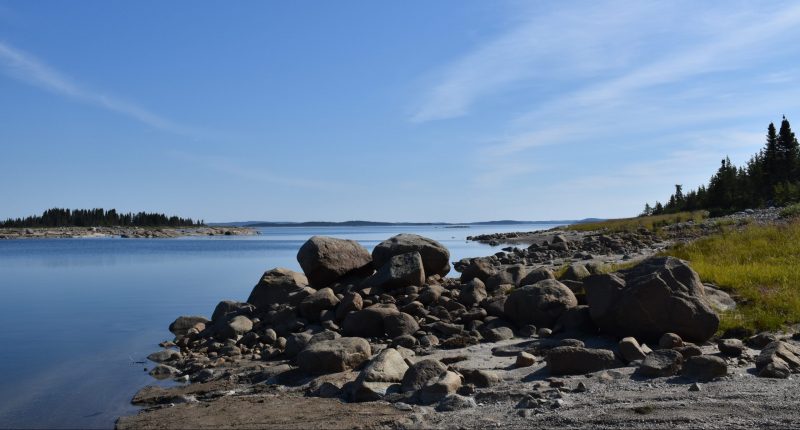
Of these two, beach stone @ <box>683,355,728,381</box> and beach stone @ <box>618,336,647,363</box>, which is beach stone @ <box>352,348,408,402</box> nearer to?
beach stone @ <box>618,336,647,363</box>

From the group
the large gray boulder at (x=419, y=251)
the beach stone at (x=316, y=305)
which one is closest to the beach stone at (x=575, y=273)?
the large gray boulder at (x=419, y=251)

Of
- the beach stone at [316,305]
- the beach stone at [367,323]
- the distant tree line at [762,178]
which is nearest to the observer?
the beach stone at [367,323]

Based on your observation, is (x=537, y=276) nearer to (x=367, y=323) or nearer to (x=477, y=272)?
(x=477, y=272)

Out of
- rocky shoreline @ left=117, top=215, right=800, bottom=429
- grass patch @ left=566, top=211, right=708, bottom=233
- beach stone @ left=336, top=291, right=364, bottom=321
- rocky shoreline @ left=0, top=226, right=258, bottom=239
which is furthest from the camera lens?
rocky shoreline @ left=0, top=226, right=258, bottom=239

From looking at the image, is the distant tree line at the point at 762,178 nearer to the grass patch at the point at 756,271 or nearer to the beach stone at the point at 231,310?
the grass patch at the point at 756,271

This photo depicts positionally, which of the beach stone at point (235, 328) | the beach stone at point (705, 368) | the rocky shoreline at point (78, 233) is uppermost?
the rocky shoreline at point (78, 233)

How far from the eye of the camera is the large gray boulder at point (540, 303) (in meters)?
12.7

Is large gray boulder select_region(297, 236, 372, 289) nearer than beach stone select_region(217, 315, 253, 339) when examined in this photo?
No

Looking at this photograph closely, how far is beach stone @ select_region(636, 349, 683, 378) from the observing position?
8.66 metres

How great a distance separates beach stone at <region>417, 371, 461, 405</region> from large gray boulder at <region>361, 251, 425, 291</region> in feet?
26.4

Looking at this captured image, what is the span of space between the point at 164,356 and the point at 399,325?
17.0 ft

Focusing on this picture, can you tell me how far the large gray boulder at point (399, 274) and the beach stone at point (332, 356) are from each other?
18.4 ft

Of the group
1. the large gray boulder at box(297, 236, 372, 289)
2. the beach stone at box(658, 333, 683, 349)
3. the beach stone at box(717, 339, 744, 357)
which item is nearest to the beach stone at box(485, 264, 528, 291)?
the large gray boulder at box(297, 236, 372, 289)

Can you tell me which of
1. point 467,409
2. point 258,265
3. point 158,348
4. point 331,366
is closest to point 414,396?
point 467,409
